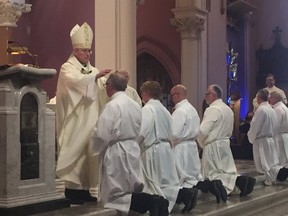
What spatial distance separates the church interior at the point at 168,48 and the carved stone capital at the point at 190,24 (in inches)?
0.9

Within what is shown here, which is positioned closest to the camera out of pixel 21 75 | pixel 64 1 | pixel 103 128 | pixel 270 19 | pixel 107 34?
pixel 21 75

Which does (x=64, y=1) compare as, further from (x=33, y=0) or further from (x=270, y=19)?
(x=270, y=19)

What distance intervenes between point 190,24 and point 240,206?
7.14m

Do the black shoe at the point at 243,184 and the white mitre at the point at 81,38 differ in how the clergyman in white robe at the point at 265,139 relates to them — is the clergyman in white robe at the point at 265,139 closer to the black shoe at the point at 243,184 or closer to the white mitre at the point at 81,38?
the black shoe at the point at 243,184

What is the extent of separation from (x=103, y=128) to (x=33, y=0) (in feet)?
24.3

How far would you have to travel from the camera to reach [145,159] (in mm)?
7340

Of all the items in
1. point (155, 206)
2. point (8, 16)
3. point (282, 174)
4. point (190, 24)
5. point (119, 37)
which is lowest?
point (282, 174)

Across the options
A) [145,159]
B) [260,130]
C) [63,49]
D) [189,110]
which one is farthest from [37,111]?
[63,49]

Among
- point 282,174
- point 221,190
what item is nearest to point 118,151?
point 221,190

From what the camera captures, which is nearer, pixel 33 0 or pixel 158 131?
pixel 158 131

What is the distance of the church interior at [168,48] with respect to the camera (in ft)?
28.5

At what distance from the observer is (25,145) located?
5.82m

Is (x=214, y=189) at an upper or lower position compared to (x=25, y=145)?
lower

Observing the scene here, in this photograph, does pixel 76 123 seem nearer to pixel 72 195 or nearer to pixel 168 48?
pixel 72 195
